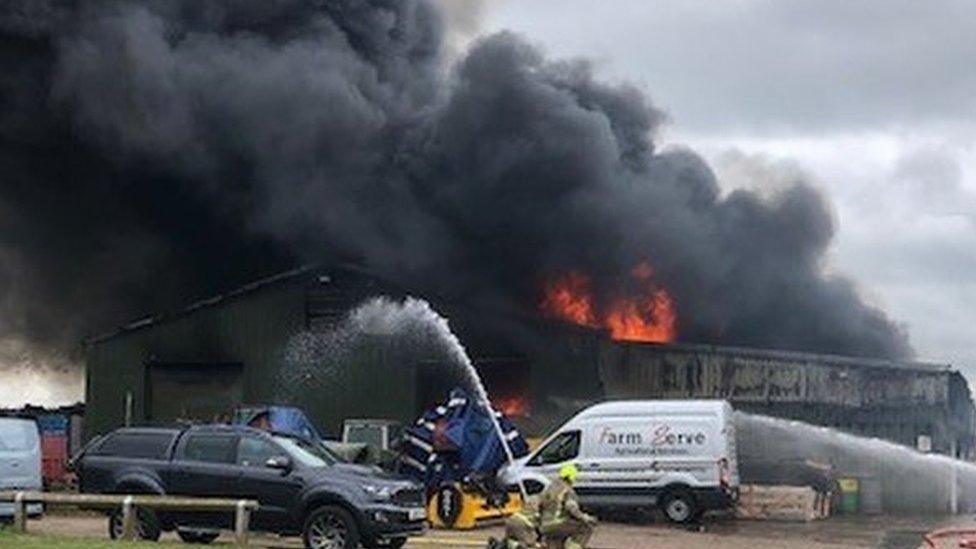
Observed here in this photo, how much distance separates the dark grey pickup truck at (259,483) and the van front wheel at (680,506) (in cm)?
750

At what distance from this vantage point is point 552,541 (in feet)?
46.9

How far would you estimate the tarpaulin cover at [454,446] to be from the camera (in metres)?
24.3

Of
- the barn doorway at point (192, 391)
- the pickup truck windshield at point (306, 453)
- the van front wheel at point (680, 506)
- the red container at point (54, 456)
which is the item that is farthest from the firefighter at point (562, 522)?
the barn doorway at point (192, 391)

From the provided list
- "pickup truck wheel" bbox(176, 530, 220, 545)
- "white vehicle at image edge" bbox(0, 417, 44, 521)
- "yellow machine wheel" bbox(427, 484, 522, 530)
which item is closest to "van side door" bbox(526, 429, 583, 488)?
"yellow machine wheel" bbox(427, 484, 522, 530)

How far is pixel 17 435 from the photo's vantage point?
22062 mm

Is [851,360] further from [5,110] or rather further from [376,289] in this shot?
[5,110]

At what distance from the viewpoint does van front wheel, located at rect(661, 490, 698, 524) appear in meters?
Result: 25.1

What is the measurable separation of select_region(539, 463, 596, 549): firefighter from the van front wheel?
11.0 metres

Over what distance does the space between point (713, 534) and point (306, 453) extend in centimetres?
823

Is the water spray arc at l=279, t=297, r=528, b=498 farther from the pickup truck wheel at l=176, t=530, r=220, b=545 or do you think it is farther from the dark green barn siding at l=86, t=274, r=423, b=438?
the pickup truck wheel at l=176, t=530, r=220, b=545

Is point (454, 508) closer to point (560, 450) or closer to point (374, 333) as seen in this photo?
point (560, 450)

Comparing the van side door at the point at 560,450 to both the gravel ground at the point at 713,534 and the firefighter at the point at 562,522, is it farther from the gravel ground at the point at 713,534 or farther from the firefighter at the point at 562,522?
the firefighter at the point at 562,522

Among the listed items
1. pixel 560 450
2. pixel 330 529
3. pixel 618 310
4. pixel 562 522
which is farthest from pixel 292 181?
pixel 562 522

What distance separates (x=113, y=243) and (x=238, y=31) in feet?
25.1
